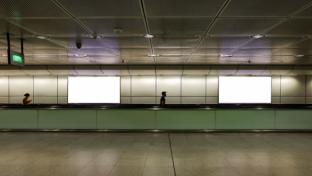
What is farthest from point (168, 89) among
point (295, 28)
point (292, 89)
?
point (295, 28)

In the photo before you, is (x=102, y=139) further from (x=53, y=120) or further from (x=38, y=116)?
(x=38, y=116)

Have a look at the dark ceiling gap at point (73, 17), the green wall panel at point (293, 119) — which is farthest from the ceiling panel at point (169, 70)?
the dark ceiling gap at point (73, 17)

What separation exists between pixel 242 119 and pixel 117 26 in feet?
20.0

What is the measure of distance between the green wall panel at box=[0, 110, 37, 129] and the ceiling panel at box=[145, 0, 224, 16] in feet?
22.9

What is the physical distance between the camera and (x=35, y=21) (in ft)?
13.8

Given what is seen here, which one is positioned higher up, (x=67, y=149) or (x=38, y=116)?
(x=38, y=116)

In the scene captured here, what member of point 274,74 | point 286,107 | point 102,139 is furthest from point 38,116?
point 274,74

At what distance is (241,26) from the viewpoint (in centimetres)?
451

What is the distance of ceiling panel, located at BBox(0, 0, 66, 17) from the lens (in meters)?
3.29

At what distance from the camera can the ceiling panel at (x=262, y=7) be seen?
3.23 metres

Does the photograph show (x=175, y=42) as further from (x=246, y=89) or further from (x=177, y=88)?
(x=246, y=89)

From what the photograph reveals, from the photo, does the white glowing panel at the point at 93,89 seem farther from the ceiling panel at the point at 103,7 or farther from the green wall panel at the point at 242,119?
the ceiling panel at the point at 103,7

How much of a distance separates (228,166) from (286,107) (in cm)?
527

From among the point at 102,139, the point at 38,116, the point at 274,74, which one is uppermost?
the point at 274,74
